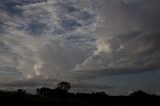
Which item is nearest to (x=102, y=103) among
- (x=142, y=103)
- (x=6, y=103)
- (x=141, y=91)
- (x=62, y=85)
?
(x=142, y=103)

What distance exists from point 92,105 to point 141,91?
65.8 meters

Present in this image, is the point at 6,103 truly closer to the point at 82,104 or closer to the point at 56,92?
the point at 82,104

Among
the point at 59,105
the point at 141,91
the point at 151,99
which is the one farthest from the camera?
the point at 141,91

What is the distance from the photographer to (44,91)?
196 metres

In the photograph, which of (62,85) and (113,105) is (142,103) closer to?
(113,105)

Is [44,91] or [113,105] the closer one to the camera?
[113,105]

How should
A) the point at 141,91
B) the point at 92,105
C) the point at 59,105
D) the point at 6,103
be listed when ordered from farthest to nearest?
the point at 141,91 < the point at 92,105 < the point at 59,105 < the point at 6,103

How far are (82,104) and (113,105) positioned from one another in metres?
12.4

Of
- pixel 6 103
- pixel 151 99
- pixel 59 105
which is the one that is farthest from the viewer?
pixel 151 99

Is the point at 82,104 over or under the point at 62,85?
under

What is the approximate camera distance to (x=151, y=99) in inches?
5709

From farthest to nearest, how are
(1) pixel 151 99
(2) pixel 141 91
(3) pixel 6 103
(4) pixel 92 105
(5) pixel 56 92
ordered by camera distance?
(5) pixel 56 92 < (2) pixel 141 91 < (1) pixel 151 99 < (4) pixel 92 105 < (3) pixel 6 103

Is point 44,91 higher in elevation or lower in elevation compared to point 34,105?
higher

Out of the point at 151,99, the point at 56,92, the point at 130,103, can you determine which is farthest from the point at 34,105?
the point at 56,92
